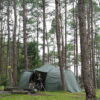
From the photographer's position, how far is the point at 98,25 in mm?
29188

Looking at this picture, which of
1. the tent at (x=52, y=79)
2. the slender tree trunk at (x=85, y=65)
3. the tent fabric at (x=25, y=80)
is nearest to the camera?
the slender tree trunk at (x=85, y=65)

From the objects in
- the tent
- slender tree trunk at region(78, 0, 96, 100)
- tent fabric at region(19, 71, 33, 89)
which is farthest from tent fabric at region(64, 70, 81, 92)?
slender tree trunk at region(78, 0, 96, 100)

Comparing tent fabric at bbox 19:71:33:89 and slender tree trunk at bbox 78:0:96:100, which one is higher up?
slender tree trunk at bbox 78:0:96:100

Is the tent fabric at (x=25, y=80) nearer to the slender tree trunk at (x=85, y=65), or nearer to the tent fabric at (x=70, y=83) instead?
the tent fabric at (x=70, y=83)

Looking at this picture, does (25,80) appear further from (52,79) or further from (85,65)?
(85,65)

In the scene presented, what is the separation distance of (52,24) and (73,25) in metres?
3.56

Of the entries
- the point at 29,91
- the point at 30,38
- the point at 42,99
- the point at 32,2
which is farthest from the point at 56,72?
the point at 30,38

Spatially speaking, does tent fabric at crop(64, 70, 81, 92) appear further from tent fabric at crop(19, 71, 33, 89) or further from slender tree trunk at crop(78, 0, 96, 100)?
slender tree trunk at crop(78, 0, 96, 100)

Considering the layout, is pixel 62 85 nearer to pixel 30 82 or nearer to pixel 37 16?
pixel 30 82

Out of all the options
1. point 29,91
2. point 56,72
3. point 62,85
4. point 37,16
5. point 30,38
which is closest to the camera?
point 29,91

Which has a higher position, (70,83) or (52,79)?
(52,79)

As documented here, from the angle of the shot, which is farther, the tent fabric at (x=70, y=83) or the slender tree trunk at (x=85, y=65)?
the tent fabric at (x=70, y=83)

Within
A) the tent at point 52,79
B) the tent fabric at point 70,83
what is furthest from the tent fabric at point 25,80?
the tent fabric at point 70,83

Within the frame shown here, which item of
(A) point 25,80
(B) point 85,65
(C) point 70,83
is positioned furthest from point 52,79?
(B) point 85,65
